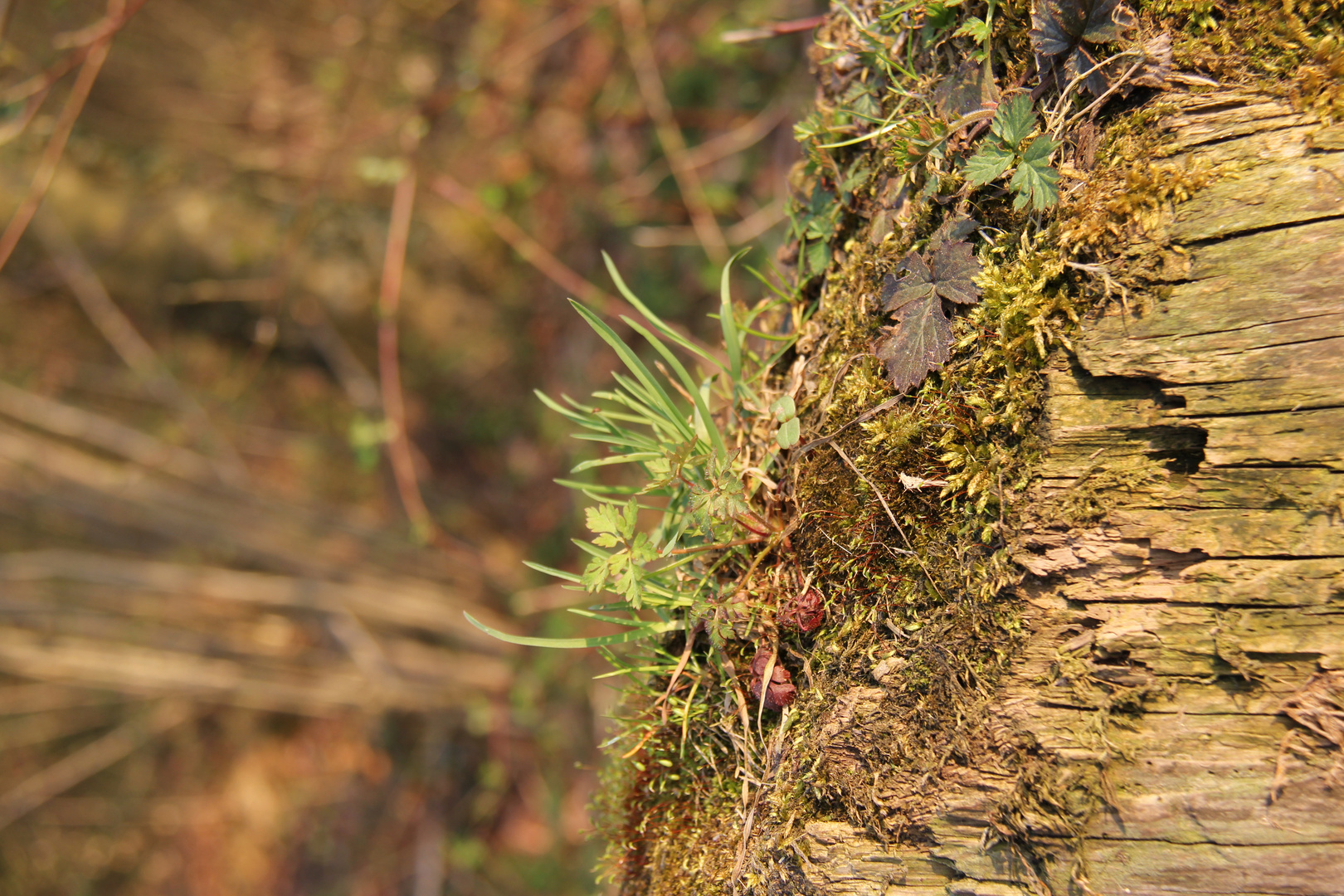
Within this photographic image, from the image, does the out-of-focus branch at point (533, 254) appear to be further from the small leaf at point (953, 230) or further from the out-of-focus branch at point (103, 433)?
the small leaf at point (953, 230)

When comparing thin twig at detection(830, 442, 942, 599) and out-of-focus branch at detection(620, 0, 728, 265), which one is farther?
out-of-focus branch at detection(620, 0, 728, 265)

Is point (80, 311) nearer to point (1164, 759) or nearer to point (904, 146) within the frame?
point (904, 146)

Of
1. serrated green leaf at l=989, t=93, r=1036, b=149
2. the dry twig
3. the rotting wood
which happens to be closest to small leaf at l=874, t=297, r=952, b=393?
serrated green leaf at l=989, t=93, r=1036, b=149

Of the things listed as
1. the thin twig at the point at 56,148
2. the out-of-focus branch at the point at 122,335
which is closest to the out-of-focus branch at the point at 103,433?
the out-of-focus branch at the point at 122,335

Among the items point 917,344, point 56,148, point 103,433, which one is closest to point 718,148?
point 56,148

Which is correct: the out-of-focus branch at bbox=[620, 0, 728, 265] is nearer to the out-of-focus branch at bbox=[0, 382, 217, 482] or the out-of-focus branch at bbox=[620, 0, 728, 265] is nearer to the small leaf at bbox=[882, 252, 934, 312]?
the small leaf at bbox=[882, 252, 934, 312]

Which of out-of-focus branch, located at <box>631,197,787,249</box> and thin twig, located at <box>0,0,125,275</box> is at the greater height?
thin twig, located at <box>0,0,125,275</box>

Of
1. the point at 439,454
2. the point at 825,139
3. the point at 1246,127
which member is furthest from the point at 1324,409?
the point at 439,454
